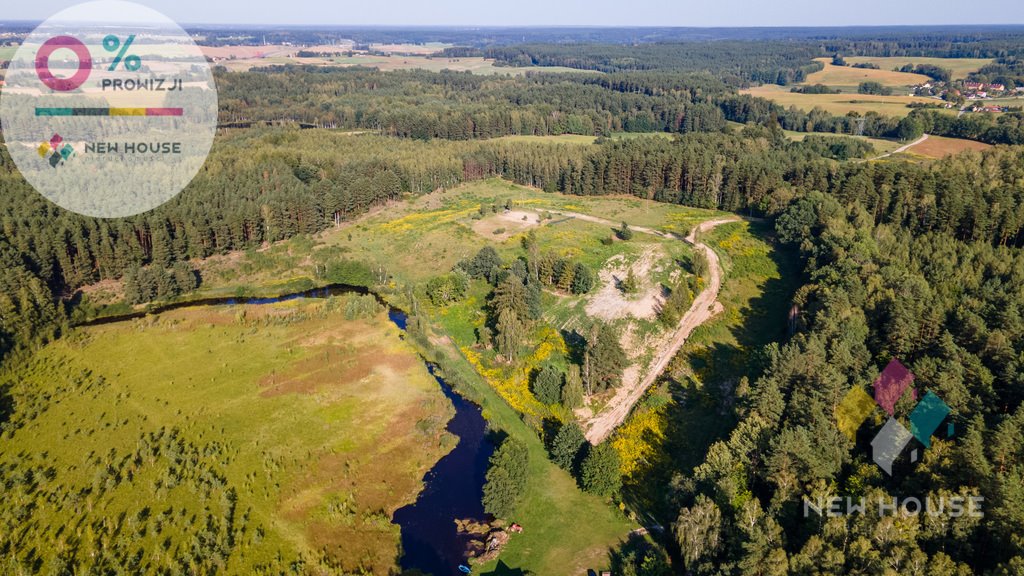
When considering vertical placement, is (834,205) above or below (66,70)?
below

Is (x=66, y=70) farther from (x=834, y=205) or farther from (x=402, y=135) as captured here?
(x=834, y=205)

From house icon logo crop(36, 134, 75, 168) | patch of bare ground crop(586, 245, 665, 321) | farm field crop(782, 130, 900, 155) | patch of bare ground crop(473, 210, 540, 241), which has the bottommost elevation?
patch of bare ground crop(586, 245, 665, 321)

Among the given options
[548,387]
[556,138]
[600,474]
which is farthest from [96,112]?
[600,474]

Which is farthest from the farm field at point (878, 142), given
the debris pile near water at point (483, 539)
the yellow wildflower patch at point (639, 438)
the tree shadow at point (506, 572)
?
the tree shadow at point (506, 572)

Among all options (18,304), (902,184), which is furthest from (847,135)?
(18,304)

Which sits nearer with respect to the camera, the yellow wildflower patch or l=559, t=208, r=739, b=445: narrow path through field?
the yellow wildflower patch

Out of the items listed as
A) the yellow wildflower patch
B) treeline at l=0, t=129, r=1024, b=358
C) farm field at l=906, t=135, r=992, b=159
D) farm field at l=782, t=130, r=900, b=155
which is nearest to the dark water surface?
the yellow wildflower patch

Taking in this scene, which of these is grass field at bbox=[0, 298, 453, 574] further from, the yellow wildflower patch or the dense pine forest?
the yellow wildflower patch
